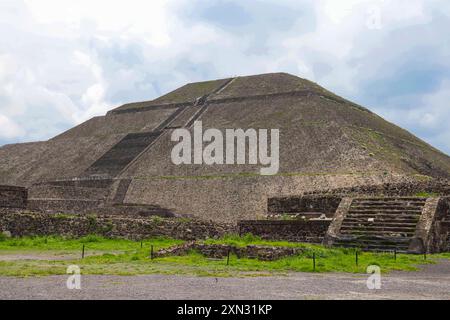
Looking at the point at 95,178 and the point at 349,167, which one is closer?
the point at 349,167

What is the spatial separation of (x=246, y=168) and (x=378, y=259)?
2711cm

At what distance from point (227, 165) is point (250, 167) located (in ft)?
7.66

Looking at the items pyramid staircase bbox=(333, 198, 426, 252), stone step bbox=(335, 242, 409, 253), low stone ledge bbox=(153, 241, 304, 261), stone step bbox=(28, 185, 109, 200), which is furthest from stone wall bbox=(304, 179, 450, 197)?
stone step bbox=(28, 185, 109, 200)

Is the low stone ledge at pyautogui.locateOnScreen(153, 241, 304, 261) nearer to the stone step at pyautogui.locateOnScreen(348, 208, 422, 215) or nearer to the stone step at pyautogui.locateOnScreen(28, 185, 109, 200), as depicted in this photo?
the stone step at pyautogui.locateOnScreen(348, 208, 422, 215)

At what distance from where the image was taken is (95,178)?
53.2 meters

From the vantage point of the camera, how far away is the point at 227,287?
13.1m

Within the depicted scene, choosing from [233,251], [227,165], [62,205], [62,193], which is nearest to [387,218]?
[233,251]

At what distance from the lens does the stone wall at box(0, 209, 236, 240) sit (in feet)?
93.8

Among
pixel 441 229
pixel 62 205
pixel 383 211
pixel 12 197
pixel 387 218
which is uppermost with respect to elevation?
pixel 12 197

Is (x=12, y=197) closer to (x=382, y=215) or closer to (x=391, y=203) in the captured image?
(x=382, y=215)

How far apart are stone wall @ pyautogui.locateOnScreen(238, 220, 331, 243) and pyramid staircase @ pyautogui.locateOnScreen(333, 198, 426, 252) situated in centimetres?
146

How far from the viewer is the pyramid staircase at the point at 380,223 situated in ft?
79.0

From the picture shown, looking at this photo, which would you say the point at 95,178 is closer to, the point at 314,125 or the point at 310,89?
the point at 314,125

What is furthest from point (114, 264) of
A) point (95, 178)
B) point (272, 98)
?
point (272, 98)
